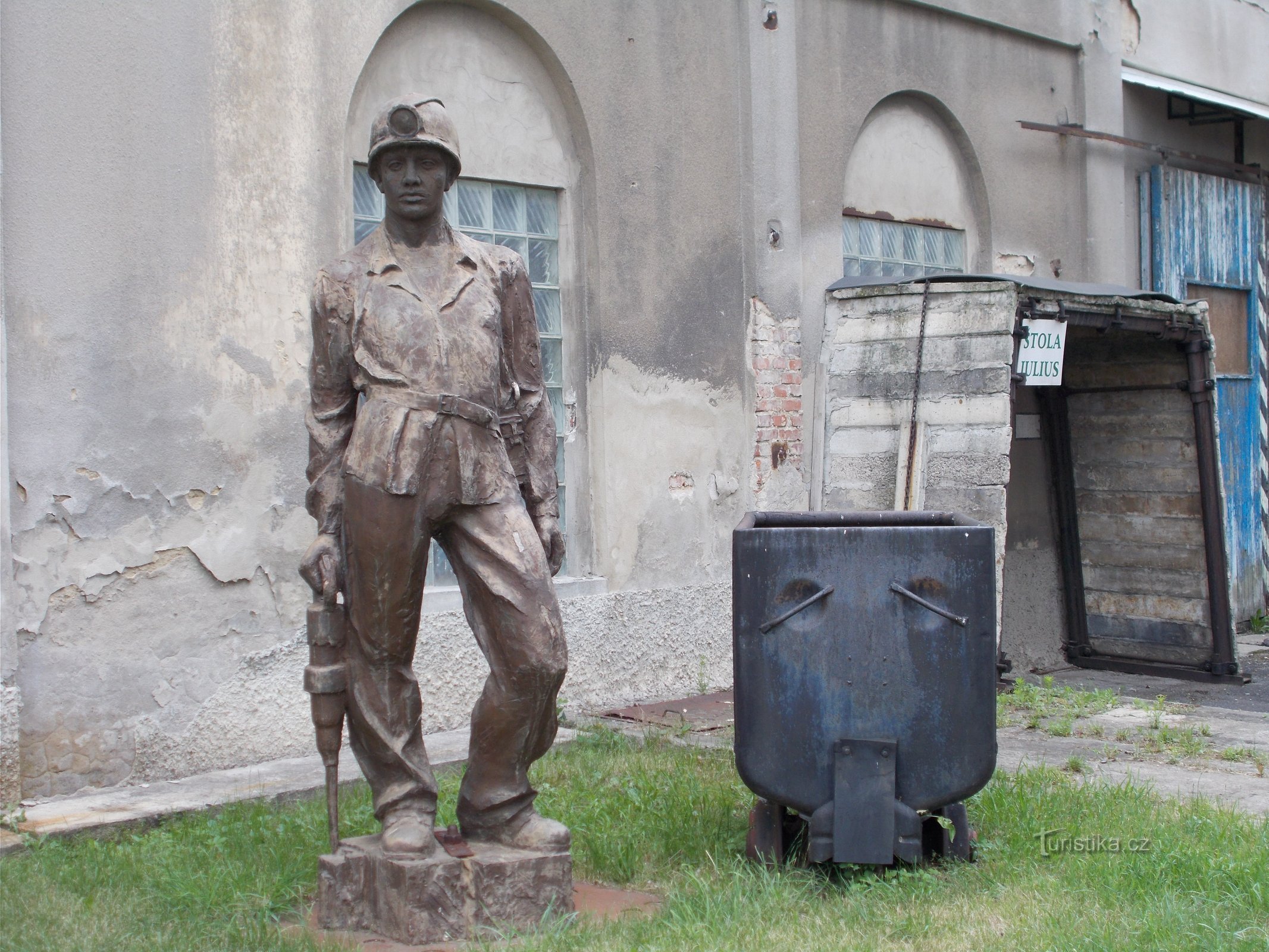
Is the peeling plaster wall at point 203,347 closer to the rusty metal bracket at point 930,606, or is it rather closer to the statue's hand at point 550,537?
the statue's hand at point 550,537

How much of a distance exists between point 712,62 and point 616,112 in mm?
857

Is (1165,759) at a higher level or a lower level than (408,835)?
lower

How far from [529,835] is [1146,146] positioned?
8.66m

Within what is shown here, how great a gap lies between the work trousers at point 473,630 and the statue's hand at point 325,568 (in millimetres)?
33

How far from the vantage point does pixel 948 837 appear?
460 cm

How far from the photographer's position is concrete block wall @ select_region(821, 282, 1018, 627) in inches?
307

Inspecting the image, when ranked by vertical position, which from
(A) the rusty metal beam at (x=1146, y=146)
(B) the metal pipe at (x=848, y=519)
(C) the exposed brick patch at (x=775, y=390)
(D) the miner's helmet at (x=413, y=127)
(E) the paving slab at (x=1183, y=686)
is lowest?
(E) the paving slab at (x=1183, y=686)

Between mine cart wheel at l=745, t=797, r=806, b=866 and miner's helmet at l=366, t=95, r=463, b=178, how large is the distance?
2.22 meters

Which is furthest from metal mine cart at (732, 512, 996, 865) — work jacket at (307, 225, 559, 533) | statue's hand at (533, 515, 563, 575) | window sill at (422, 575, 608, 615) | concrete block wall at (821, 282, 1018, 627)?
concrete block wall at (821, 282, 1018, 627)

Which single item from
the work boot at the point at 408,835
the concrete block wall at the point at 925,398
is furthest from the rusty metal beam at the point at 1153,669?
the work boot at the point at 408,835

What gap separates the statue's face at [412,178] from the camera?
4160mm

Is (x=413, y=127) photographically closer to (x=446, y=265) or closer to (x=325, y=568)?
(x=446, y=265)

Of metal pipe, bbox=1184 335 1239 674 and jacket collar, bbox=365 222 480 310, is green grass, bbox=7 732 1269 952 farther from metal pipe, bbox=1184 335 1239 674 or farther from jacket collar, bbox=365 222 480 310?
metal pipe, bbox=1184 335 1239 674

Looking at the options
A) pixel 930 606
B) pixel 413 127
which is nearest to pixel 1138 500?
pixel 930 606
